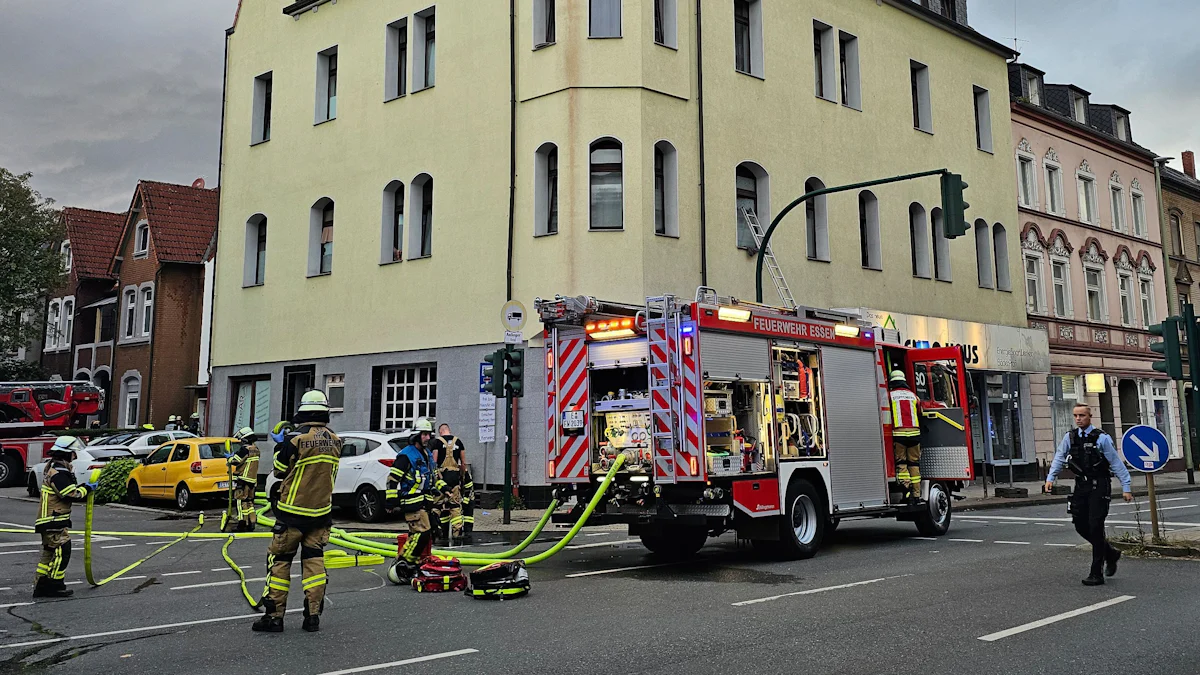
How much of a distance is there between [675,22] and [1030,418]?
16.3 meters

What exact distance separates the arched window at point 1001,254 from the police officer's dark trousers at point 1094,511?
20.7m

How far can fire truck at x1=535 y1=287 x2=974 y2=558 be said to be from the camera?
1070 cm

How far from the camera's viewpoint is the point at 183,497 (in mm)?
19516

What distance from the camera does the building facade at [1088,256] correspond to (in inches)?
1206

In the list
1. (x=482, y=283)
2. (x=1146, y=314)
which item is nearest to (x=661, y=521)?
(x=482, y=283)

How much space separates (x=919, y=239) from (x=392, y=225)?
45.5ft

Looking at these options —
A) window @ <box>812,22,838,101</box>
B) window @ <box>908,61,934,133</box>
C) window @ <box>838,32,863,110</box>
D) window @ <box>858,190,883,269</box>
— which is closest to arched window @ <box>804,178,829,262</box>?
window @ <box>858,190,883,269</box>

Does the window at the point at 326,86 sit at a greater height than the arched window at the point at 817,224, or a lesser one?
greater

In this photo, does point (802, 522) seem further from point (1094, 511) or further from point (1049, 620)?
point (1049, 620)

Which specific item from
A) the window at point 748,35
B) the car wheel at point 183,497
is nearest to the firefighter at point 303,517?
the car wheel at point 183,497

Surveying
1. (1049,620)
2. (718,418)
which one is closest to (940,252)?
(718,418)

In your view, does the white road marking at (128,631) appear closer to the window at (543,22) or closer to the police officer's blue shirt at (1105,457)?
the police officer's blue shirt at (1105,457)

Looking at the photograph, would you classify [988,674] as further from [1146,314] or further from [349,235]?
[1146,314]

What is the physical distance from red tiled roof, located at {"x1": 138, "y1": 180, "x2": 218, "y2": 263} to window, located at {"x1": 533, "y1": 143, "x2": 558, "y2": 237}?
20.2m
